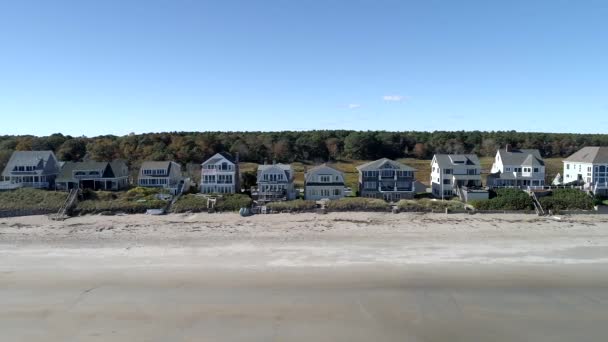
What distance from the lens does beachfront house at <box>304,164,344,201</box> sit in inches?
1543

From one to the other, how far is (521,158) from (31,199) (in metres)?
46.7

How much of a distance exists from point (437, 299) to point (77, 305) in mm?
13927

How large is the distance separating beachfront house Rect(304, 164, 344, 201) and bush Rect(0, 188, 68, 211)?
69.9 feet

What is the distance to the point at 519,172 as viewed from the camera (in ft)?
140

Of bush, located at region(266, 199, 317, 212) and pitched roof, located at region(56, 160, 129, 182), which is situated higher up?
pitched roof, located at region(56, 160, 129, 182)

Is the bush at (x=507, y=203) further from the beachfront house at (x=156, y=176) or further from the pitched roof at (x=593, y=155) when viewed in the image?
the beachfront house at (x=156, y=176)

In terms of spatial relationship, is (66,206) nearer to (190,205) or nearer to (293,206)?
(190,205)

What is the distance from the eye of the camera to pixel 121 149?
6675 cm

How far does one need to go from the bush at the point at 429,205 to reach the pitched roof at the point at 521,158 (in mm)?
10984

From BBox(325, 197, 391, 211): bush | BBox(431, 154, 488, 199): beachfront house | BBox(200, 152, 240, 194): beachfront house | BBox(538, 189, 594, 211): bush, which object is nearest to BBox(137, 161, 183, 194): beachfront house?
BBox(200, 152, 240, 194): beachfront house

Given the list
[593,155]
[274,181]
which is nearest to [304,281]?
[274,181]

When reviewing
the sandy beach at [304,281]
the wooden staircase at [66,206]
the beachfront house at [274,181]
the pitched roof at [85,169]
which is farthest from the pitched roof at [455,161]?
the wooden staircase at [66,206]

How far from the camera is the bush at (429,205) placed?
113 ft

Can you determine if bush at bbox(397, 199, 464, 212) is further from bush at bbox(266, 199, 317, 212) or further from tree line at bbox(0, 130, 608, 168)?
tree line at bbox(0, 130, 608, 168)
